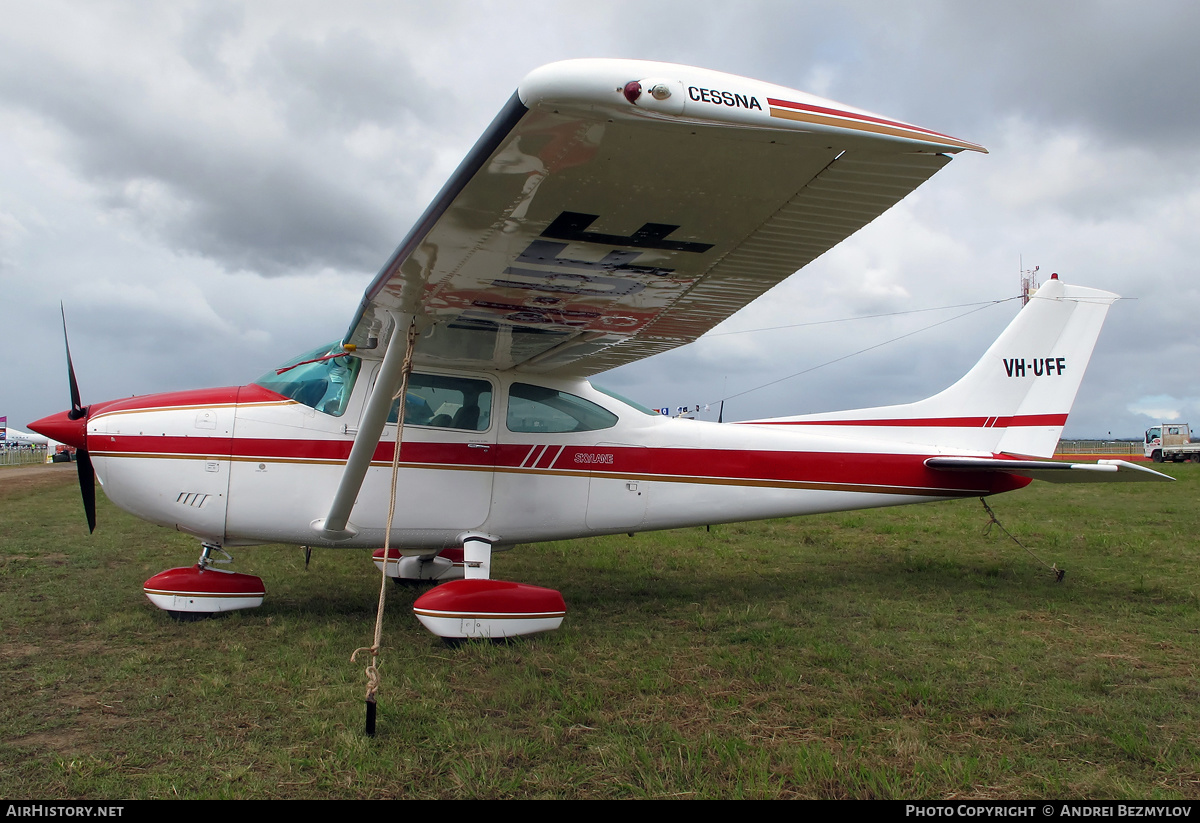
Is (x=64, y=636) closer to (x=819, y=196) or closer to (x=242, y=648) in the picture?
(x=242, y=648)

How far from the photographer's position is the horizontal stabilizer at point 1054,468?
18.9 feet

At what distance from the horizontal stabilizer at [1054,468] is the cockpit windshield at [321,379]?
5.49 meters

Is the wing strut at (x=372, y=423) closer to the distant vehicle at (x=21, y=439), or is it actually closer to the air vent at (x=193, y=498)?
the air vent at (x=193, y=498)

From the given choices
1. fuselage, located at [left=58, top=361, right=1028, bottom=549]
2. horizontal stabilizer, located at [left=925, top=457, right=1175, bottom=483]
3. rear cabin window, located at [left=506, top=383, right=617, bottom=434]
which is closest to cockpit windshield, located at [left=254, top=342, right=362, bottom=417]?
fuselage, located at [left=58, top=361, right=1028, bottom=549]

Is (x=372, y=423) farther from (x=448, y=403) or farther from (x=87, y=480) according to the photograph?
(x=87, y=480)

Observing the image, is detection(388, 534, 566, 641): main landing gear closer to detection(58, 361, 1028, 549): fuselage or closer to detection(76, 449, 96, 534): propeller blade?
detection(58, 361, 1028, 549): fuselage

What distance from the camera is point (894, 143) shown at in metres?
2.37

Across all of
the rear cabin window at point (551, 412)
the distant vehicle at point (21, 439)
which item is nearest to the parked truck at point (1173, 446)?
the rear cabin window at point (551, 412)

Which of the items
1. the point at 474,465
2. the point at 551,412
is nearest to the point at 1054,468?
the point at 551,412

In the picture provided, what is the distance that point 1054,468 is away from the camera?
20.8 feet

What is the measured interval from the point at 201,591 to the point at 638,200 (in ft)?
14.4

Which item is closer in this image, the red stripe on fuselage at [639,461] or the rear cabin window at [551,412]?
the red stripe on fuselage at [639,461]
